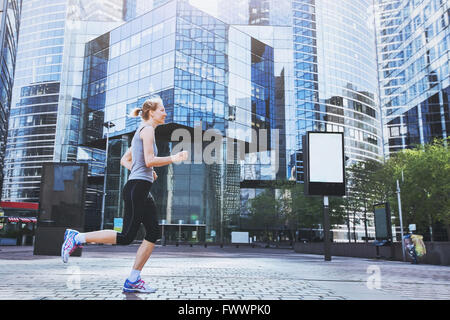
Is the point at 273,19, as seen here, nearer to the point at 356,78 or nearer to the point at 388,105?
the point at 356,78

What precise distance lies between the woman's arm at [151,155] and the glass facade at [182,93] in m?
39.1

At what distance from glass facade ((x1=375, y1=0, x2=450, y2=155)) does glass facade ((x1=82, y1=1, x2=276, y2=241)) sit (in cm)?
2619

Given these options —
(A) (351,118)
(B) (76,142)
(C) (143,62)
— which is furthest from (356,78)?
(B) (76,142)

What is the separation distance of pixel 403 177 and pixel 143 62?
32242 millimetres

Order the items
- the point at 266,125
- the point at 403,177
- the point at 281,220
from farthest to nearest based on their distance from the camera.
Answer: the point at 266,125 → the point at 281,220 → the point at 403,177

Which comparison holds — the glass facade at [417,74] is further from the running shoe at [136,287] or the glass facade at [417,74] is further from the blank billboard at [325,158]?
the running shoe at [136,287]

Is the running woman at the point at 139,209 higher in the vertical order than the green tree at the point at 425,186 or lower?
lower

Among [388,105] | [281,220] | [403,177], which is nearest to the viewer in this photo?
[403,177]

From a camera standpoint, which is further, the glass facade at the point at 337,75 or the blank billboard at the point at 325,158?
the glass facade at the point at 337,75

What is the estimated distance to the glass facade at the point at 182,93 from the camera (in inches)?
1756

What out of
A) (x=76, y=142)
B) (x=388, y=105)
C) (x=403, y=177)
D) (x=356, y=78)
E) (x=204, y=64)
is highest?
(x=356, y=78)

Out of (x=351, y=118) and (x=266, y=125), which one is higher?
(x=351, y=118)

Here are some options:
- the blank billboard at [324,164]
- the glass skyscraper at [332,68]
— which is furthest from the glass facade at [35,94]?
the blank billboard at [324,164]

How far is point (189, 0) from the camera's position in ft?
153
